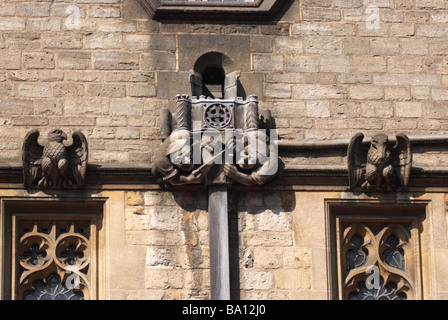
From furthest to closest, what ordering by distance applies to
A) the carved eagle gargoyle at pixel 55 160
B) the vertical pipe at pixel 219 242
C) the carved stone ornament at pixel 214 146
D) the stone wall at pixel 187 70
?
the stone wall at pixel 187 70 < the carved stone ornament at pixel 214 146 < the carved eagle gargoyle at pixel 55 160 < the vertical pipe at pixel 219 242

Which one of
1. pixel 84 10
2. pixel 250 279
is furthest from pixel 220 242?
pixel 84 10

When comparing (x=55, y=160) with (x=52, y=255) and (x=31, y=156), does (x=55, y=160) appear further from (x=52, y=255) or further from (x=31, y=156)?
(x=52, y=255)

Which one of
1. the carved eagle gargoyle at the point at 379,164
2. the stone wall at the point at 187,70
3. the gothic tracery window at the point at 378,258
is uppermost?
the stone wall at the point at 187,70

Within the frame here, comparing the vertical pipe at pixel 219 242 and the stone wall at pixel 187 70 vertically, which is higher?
the stone wall at pixel 187 70

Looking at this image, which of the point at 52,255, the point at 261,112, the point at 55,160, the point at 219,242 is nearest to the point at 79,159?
the point at 55,160

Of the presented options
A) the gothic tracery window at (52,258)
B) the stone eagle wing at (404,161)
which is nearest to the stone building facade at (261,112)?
the gothic tracery window at (52,258)

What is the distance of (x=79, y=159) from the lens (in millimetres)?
17469

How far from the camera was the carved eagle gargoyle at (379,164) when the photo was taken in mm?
17609

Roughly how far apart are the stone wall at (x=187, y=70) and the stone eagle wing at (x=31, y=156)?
0.24 metres

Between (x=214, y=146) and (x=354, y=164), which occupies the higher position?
(x=214, y=146)

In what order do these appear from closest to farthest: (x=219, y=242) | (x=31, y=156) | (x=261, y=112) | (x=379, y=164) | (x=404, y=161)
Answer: (x=219, y=242)
(x=31, y=156)
(x=379, y=164)
(x=404, y=161)
(x=261, y=112)

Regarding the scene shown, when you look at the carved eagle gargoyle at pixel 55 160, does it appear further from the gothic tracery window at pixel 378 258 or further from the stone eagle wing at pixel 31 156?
the gothic tracery window at pixel 378 258

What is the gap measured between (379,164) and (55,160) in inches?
118

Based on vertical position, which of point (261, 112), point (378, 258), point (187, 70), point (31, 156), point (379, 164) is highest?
point (187, 70)
